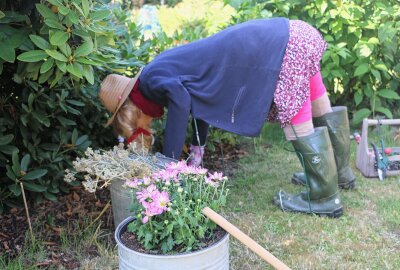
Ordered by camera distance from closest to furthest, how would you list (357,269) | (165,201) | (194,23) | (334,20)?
(165,201) < (357,269) < (334,20) < (194,23)

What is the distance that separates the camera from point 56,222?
3.01 m

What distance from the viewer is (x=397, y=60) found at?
184 inches

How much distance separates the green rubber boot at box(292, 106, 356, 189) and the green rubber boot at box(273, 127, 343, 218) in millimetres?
345

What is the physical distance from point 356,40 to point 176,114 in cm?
244

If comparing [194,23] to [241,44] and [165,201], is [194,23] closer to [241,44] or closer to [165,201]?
[241,44]

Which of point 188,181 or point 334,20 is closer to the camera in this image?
point 188,181

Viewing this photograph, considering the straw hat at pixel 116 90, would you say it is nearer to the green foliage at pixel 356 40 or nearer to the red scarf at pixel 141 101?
the red scarf at pixel 141 101

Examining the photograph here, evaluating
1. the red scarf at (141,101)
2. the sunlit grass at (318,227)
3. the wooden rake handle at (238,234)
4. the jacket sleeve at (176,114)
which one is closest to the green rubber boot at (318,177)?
the sunlit grass at (318,227)

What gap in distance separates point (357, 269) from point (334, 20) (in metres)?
2.63

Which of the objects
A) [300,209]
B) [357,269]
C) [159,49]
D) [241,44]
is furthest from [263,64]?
[159,49]

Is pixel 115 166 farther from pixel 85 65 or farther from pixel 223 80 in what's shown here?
pixel 223 80

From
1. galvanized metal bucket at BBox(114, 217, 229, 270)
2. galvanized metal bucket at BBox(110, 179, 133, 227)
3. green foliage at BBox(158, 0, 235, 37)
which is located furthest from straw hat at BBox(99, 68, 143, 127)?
green foliage at BBox(158, 0, 235, 37)

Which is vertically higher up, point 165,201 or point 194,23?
point 165,201

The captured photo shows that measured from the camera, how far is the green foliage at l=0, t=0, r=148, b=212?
76.6 inches
